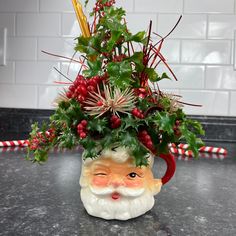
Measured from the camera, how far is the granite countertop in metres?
0.56

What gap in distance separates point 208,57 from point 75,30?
0.48 meters

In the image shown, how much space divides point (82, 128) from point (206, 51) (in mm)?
956

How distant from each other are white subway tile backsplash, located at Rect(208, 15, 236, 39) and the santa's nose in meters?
0.95

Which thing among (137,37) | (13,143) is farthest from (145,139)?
(13,143)

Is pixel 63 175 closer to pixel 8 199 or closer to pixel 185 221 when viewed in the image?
pixel 8 199

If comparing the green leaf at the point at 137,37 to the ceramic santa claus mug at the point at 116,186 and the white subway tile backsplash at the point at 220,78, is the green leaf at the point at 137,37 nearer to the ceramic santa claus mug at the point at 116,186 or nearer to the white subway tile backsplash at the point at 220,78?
the ceramic santa claus mug at the point at 116,186

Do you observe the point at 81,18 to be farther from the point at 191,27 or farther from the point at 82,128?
the point at 191,27

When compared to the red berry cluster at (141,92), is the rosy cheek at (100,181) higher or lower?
lower

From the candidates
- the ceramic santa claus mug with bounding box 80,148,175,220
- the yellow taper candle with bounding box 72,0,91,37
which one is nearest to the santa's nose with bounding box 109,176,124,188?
the ceramic santa claus mug with bounding box 80,148,175,220

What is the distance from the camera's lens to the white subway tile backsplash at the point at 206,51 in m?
1.37

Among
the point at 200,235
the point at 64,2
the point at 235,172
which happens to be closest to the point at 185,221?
the point at 200,235

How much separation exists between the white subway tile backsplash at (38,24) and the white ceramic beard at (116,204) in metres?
0.94

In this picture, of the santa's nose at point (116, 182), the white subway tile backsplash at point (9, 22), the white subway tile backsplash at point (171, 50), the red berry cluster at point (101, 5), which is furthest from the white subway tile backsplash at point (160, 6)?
the santa's nose at point (116, 182)

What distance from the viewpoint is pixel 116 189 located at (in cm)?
56
